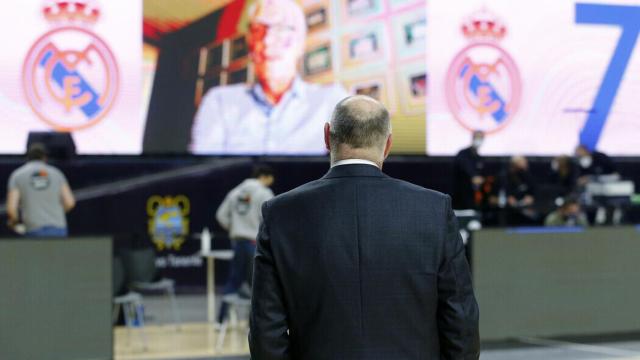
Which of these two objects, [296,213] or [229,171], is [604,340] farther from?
[296,213]

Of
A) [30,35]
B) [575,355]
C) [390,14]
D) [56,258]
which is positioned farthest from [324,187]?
[390,14]

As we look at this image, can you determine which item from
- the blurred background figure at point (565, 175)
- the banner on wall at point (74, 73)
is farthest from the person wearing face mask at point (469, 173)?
the banner on wall at point (74, 73)

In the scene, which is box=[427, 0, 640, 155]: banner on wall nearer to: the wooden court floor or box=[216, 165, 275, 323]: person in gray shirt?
box=[216, 165, 275, 323]: person in gray shirt

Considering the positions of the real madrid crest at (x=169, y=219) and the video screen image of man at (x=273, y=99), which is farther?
the video screen image of man at (x=273, y=99)

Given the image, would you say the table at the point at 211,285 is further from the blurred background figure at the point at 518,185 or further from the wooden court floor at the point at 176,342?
the blurred background figure at the point at 518,185

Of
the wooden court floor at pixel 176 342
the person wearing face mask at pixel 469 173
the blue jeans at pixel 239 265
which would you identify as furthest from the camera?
the person wearing face mask at pixel 469 173

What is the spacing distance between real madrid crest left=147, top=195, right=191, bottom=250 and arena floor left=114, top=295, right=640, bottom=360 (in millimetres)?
2229

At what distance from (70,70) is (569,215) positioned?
599 cm

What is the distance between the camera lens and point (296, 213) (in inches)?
108

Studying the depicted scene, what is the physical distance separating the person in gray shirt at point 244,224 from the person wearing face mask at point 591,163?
5.01 meters

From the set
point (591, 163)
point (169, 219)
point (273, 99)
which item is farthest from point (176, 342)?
point (591, 163)

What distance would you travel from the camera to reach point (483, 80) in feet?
45.9

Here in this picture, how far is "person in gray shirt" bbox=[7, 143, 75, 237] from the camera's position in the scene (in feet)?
31.8

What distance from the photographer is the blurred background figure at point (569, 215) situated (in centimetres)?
1188
